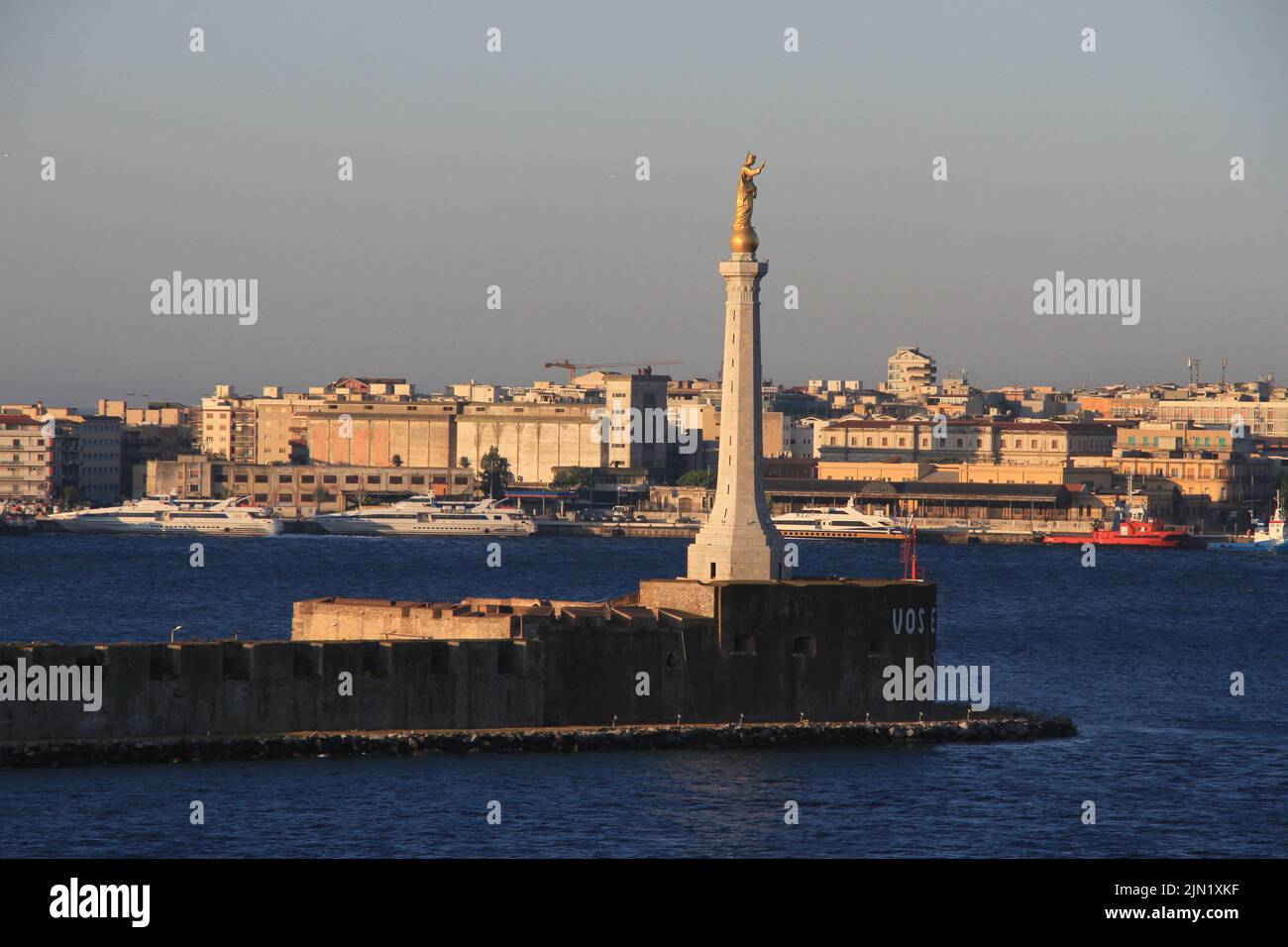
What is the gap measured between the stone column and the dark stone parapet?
332 centimetres

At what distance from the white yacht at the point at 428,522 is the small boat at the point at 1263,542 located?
44.6 metres

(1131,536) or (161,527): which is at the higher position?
(161,527)

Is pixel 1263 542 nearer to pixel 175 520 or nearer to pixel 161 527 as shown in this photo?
pixel 175 520

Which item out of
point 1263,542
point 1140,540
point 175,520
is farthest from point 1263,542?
point 175,520

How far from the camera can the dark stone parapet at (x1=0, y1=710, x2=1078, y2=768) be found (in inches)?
1505

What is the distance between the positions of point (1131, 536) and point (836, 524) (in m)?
19.1

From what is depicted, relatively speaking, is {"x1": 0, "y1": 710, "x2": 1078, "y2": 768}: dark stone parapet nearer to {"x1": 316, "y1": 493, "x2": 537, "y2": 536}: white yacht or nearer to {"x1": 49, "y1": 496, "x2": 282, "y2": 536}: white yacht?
{"x1": 49, "y1": 496, "x2": 282, "y2": 536}: white yacht

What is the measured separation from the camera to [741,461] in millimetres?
45219

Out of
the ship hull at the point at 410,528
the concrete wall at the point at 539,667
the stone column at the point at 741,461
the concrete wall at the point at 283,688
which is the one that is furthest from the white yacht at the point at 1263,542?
the concrete wall at the point at 283,688

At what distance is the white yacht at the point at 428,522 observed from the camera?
16550 centimetres

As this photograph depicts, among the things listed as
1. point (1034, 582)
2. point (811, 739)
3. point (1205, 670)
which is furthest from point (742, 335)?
point (1034, 582)

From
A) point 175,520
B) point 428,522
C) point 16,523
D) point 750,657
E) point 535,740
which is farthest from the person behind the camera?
point 428,522

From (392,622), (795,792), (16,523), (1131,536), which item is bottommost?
(795,792)
